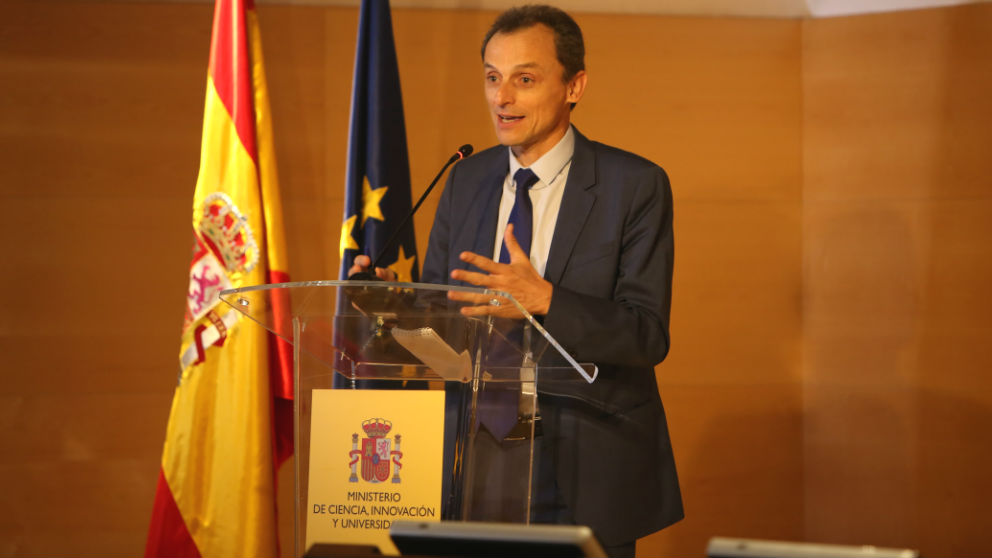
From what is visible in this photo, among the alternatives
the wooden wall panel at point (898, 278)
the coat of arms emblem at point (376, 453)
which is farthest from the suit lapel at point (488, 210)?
the wooden wall panel at point (898, 278)

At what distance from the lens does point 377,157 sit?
123 inches

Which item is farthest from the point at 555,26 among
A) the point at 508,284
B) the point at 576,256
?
the point at 508,284

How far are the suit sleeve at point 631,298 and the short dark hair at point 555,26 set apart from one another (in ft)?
1.16

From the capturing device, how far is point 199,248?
9.77 ft

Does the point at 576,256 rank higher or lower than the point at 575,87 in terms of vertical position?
lower

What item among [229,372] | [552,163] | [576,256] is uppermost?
[552,163]

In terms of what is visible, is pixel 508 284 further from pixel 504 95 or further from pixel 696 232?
pixel 696 232

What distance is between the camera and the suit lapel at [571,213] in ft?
6.64

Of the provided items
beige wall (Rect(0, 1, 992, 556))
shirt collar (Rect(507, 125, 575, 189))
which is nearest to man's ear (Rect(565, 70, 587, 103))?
shirt collar (Rect(507, 125, 575, 189))

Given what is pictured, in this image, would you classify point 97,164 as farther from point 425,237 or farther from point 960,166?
point 960,166

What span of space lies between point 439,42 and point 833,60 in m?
1.62

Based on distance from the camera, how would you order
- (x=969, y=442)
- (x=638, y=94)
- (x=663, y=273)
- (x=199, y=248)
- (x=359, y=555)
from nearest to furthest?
(x=359, y=555)
(x=663, y=273)
(x=199, y=248)
(x=969, y=442)
(x=638, y=94)

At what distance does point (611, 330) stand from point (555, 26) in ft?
2.63

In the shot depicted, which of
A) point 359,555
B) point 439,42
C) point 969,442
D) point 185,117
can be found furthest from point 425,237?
point 359,555
